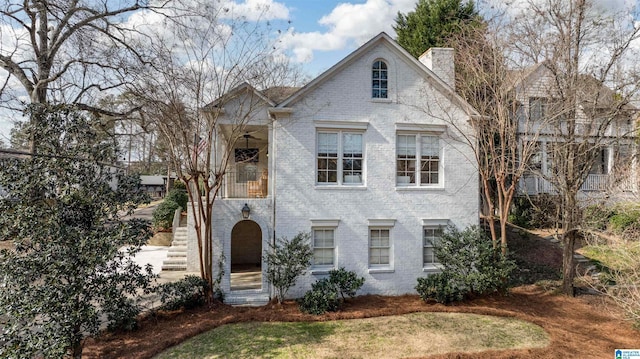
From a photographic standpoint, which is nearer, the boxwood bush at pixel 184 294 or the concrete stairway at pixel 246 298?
the boxwood bush at pixel 184 294

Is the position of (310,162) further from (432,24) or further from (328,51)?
(432,24)

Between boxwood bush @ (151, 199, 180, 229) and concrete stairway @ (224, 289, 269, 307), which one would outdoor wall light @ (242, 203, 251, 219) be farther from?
boxwood bush @ (151, 199, 180, 229)

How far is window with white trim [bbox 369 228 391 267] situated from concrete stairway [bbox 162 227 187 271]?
800cm

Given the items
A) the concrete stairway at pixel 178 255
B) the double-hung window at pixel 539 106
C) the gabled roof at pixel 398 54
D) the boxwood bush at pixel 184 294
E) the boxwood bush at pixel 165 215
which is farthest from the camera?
the boxwood bush at pixel 165 215

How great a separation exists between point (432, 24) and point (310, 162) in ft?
58.0

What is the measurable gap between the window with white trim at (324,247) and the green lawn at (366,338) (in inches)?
96.4

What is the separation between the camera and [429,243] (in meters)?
12.9

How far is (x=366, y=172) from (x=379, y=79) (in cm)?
347

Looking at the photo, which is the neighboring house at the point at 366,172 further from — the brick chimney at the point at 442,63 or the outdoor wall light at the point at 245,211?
the brick chimney at the point at 442,63

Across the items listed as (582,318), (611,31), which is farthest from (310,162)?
(611,31)

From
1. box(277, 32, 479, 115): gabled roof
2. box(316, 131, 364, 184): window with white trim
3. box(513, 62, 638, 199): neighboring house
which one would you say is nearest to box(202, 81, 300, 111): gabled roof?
box(277, 32, 479, 115): gabled roof

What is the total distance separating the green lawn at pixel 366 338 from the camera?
8.32 metres

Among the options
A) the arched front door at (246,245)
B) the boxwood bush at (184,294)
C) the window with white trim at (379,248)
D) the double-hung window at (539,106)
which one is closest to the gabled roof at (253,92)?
the boxwood bush at (184,294)

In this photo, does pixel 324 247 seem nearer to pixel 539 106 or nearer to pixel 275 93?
pixel 275 93
